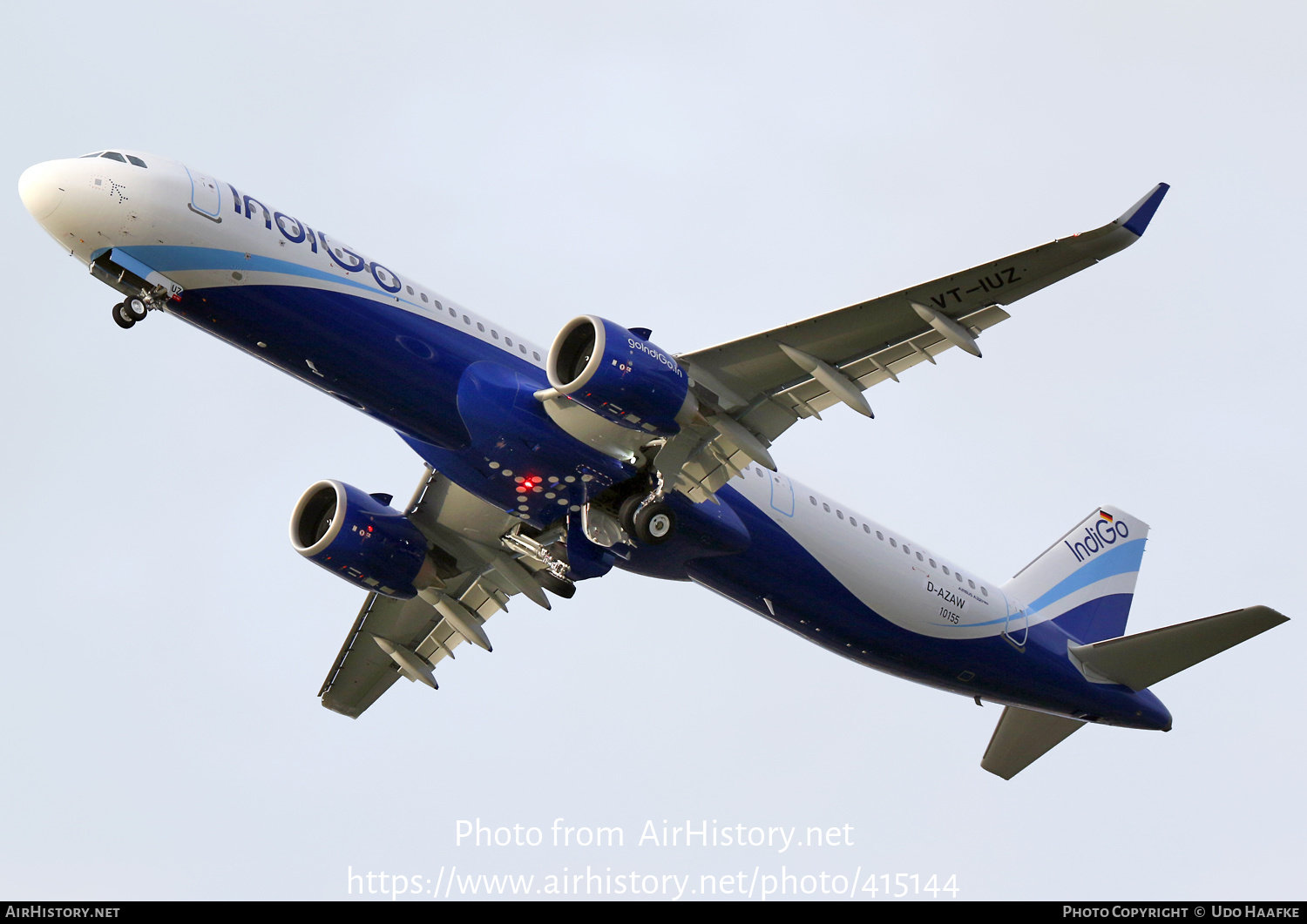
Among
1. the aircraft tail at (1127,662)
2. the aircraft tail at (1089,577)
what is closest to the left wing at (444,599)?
the aircraft tail at (1089,577)

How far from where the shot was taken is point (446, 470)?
2692cm

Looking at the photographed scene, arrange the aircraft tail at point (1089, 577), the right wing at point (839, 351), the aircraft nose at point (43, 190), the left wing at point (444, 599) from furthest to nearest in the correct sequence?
the aircraft tail at point (1089, 577)
the left wing at point (444, 599)
the right wing at point (839, 351)
the aircraft nose at point (43, 190)

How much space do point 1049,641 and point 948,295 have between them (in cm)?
1211

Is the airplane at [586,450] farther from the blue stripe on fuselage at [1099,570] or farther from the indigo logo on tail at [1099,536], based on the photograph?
the indigo logo on tail at [1099,536]

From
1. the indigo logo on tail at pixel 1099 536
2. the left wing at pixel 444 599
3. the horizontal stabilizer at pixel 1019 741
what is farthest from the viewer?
the indigo logo on tail at pixel 1099 536

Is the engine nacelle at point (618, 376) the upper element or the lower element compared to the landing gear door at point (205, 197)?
lower

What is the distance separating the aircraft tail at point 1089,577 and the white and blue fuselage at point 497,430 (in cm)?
44

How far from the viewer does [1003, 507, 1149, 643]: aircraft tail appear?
33.9 metres

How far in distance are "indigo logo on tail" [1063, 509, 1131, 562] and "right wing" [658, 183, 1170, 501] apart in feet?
42.0

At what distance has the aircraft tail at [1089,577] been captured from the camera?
33.9 meters

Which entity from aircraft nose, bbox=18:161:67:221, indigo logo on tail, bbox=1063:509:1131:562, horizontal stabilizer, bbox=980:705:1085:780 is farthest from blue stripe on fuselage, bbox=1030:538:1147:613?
aircraft nose, bbox=18:161:67:221

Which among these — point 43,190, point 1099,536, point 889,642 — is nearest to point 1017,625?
point 889,642

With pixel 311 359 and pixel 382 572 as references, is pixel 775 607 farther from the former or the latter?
pixel 311 359

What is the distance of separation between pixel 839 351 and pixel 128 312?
40.0ft
